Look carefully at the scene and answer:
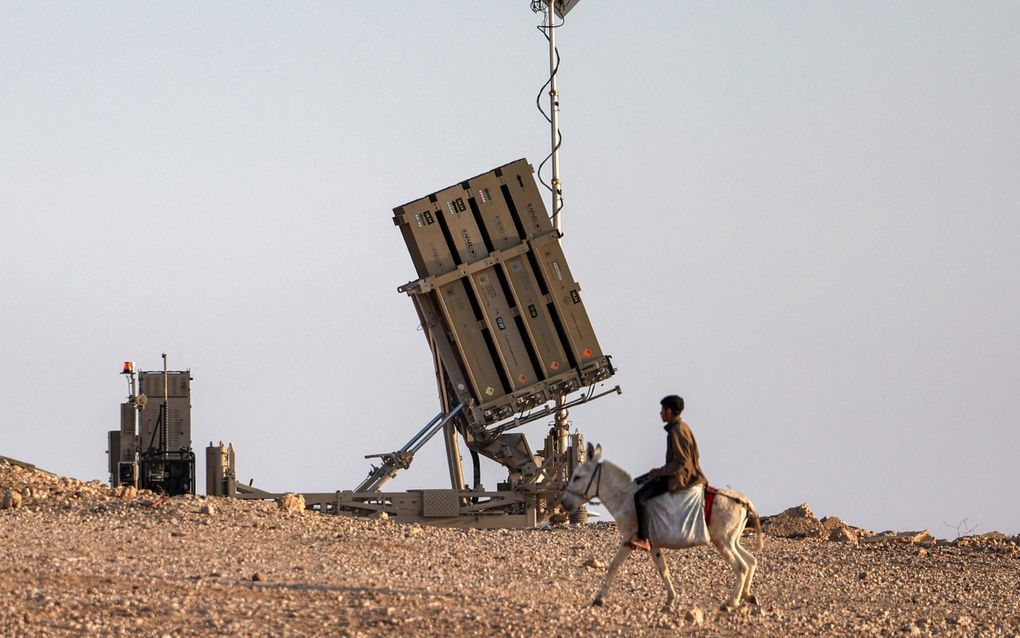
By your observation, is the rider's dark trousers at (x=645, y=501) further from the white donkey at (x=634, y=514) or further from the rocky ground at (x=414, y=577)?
the rocky ground at (x=414, y=577)

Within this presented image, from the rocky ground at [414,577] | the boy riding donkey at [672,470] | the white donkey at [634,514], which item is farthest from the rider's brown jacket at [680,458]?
the rocky ground at [414,577]

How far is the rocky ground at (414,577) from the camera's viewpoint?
1257 centimetres

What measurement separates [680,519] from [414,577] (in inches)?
116

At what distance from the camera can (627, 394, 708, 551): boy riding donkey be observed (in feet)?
47.4

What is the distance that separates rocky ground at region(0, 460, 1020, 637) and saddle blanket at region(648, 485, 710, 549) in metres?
0.62

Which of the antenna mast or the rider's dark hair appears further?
the antenna mast

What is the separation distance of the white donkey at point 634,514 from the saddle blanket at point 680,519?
6cm

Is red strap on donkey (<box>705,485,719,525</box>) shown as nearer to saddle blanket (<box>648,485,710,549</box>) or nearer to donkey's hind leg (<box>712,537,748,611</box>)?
saddle blanket (<box>648,485,710,549</box>)

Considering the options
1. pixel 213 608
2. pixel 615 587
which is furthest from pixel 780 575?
pixel 213 608

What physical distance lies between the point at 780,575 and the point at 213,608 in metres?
8.63

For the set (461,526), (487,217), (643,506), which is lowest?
(643,506)

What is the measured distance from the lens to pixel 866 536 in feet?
84.0

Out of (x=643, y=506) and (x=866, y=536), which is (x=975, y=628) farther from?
(x=866, y=536)

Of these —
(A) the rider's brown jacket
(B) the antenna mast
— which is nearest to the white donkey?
(A) the rider's brown jacket
